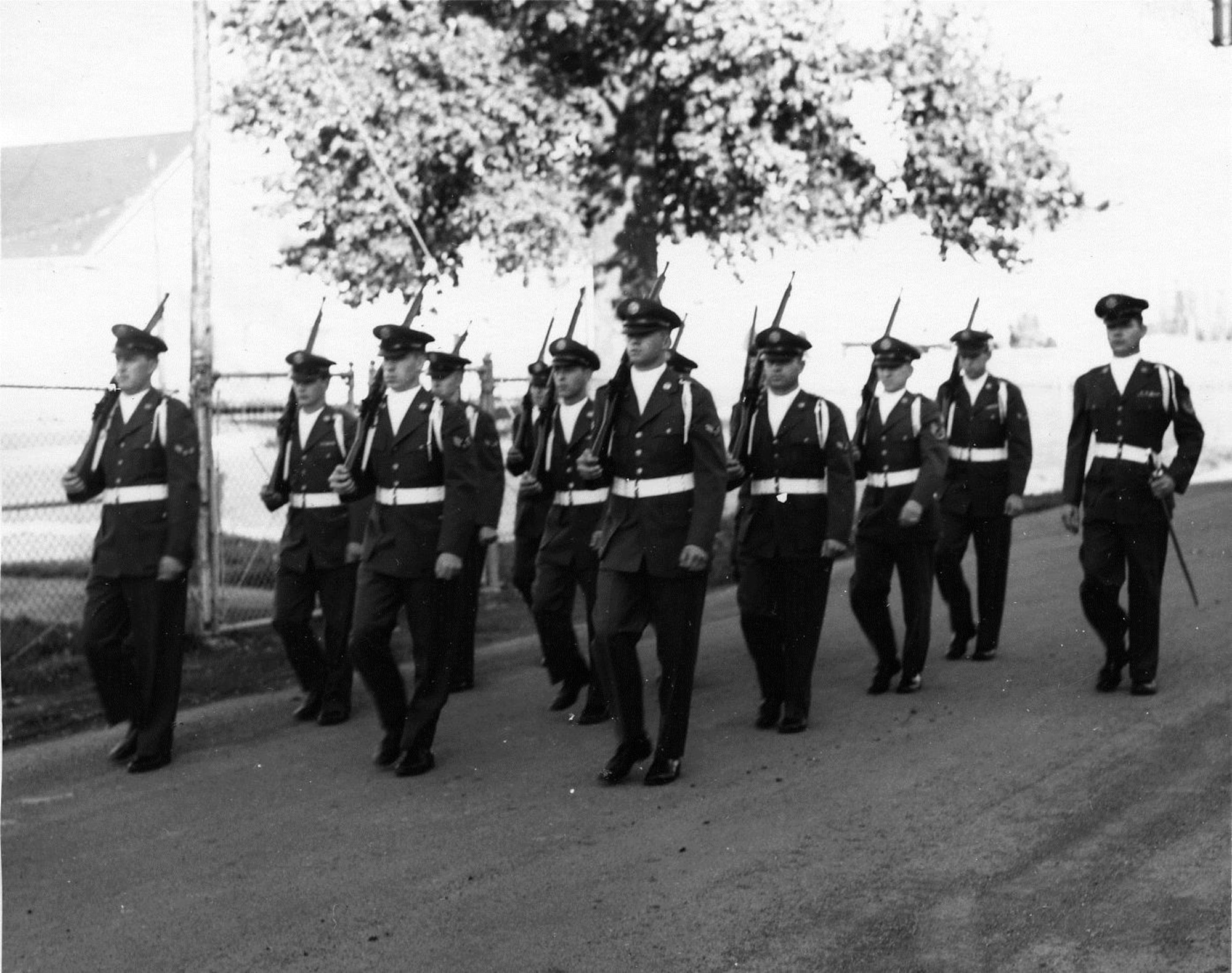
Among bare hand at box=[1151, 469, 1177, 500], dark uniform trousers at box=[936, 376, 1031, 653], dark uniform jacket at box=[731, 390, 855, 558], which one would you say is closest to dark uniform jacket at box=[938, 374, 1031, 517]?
dark uniform trousers at box=[936, 376, 1031, 653]

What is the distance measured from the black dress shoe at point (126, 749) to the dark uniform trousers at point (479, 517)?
179 cm

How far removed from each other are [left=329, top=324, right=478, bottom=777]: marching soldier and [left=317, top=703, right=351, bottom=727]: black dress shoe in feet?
3.61

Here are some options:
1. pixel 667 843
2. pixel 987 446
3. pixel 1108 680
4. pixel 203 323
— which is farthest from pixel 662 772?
pixel 203 323

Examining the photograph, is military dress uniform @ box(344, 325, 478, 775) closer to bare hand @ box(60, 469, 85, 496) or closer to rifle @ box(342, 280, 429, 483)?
rifle @ box(342, 280, 429, 483)

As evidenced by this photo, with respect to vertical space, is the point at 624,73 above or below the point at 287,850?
above

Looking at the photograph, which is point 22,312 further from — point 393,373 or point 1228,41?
point 1228,41

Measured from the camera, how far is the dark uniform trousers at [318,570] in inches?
370

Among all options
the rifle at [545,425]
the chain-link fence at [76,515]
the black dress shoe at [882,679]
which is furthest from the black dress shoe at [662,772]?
the chain-link fence at [76,515]

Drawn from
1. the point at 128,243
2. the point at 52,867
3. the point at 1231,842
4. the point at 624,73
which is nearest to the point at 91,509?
the point at 624,73

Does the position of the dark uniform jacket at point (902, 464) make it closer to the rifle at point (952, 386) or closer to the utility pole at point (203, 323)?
the rifle at point (952, 386)

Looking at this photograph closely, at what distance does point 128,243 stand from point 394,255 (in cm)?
2545

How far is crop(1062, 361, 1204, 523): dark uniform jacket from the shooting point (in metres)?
9.28

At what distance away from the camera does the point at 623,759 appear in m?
7.61

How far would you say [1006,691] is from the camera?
373 inches
